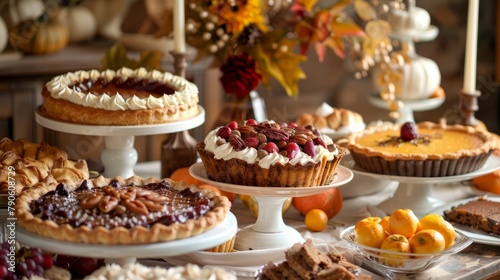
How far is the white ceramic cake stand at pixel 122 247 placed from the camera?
1.57m

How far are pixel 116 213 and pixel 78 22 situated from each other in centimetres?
271

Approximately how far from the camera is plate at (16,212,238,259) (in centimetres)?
157

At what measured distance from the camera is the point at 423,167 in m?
2.27

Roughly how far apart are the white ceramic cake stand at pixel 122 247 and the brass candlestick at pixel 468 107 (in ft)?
4.53

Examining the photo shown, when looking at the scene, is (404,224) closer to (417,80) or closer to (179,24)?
(179,24)

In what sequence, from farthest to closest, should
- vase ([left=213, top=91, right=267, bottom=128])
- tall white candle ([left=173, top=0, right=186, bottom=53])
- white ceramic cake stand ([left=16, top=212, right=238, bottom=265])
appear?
vase ([left=213, top=91, right=267, bottom=128]) < tall white candle ([left=173, top=0, right=186, bottom=53]) < white ceramic cake stand ([left=16, top=212, right=238, bottom=265])

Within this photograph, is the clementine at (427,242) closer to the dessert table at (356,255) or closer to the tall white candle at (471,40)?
the dessert table at (356,255)

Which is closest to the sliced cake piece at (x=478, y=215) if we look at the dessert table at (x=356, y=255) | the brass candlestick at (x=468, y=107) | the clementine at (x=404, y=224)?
the dessert table at (x=356, y=255)

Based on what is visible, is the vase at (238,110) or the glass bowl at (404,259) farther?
the vase at (238,110)

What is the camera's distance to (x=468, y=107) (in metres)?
2.79

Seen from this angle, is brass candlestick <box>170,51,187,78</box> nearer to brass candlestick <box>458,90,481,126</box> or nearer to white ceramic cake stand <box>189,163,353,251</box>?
white ceramic cake stand <box>189,163,353,251</box>

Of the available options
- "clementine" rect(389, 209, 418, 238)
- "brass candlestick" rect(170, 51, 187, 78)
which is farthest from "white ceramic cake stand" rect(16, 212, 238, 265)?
"brass candlestick" rect(170, 51, 187, 78)

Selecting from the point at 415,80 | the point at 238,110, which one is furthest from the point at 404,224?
the point at 415,80

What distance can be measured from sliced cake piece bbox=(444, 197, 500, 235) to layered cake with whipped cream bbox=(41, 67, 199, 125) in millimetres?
746
